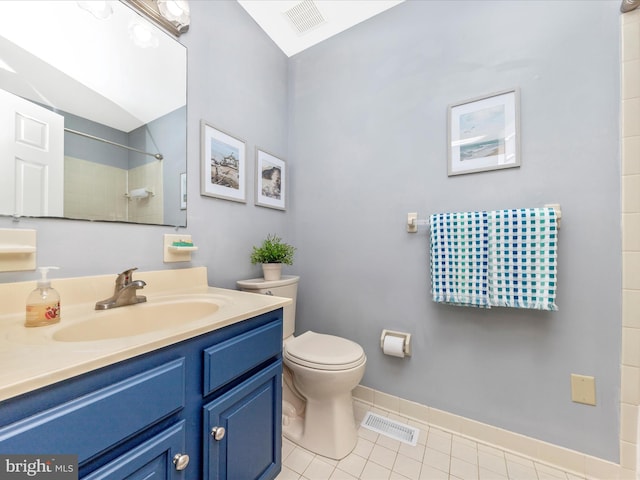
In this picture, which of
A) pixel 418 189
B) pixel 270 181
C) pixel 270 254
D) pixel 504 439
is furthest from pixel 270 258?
pixel 504 439

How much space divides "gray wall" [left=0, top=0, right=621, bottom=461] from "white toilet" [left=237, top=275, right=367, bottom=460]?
381 mm

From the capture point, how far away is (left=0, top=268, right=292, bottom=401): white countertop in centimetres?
46

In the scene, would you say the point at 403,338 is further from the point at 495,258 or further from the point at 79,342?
the point at 79,342

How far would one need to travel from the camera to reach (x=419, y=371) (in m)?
1.51

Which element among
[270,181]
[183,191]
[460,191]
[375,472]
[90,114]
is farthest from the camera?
[270,181]

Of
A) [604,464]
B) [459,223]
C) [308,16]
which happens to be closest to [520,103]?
[459,223]

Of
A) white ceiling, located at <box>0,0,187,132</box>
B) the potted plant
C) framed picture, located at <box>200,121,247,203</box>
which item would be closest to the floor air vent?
the potted plant

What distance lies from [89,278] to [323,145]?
1.47 meters

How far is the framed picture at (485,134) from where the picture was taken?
4.23 feet

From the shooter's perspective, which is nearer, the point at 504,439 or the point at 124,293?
the point at 124,293

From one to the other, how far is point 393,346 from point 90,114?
69.2 inches

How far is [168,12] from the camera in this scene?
1.22 metres

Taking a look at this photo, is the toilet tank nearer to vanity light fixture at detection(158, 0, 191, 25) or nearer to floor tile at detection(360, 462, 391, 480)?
floor tile at detection(360, 462, 391, 480)

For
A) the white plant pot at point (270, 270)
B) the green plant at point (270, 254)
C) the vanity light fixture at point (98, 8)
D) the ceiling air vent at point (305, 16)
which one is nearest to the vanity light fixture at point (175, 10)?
the vanity light fixture at point (98, 8)
